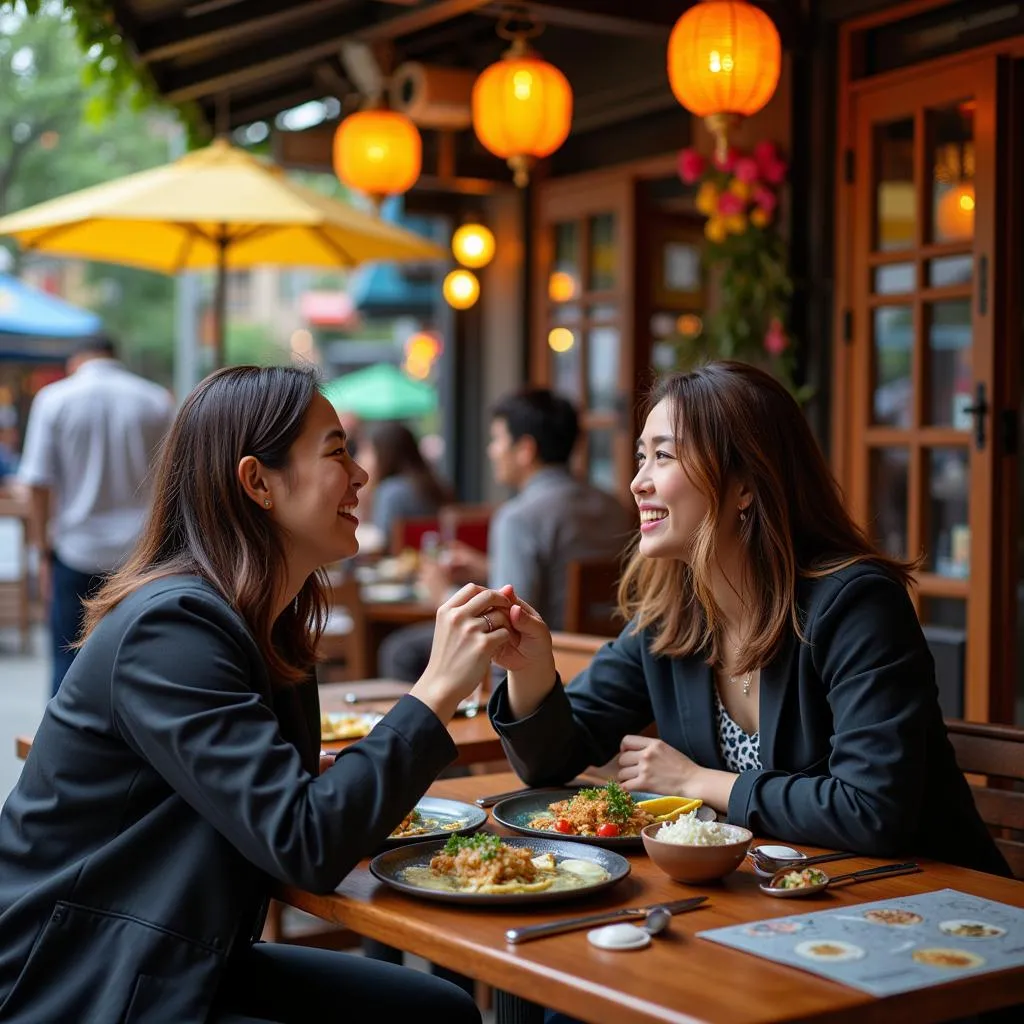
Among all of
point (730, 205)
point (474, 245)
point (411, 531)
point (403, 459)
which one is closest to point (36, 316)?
point (474, 245)

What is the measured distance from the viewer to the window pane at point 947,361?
5.23 meters

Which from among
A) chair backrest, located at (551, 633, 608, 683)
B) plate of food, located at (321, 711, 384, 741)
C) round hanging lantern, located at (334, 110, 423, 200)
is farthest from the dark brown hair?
plate of food, located at (321, 711, 384, 741)

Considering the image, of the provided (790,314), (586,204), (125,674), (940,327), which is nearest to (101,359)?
(586,204)

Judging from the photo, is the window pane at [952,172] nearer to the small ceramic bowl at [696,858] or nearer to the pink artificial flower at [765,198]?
the pink artificial flower at [765,198]

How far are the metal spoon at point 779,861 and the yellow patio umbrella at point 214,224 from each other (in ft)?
12.2

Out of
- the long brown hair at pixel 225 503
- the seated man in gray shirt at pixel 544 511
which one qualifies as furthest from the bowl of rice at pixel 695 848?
the seated man in gray shirt at pixel 544 511

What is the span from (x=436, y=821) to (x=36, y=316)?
1219 centimetres

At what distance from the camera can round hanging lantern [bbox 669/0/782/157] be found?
14.7 feet

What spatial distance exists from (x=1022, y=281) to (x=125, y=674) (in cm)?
390

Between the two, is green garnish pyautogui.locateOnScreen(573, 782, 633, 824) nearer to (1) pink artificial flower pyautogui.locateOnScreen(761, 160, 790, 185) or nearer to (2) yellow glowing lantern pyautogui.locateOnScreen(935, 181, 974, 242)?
(2) yellow glowing lantern pyautogui.locateOnScreen(935, 181, 974, 242)

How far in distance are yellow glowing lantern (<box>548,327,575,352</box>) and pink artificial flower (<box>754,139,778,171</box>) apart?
2.12 metres

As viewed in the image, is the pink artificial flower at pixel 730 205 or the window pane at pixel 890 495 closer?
the window pane at pixel 890 495

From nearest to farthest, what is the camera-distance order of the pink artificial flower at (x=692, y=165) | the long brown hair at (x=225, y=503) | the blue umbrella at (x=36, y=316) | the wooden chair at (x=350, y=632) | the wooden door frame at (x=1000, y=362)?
the long brown hair at (x=225, y=503)
the wooden door frame at (x=1000, y=362)
the wooden chair at (x=350, y=632)
the pink artificial flower at (x=692, y=165)
the blue umbrella at (x=36, y=316)

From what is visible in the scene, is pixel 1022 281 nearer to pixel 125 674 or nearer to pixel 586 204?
pixel 586 204
